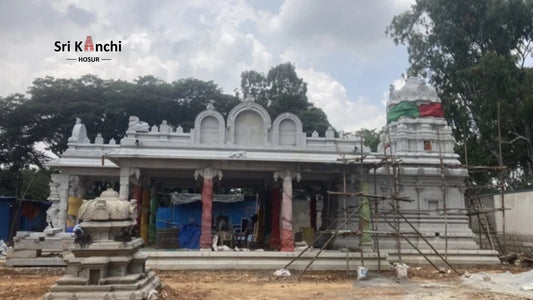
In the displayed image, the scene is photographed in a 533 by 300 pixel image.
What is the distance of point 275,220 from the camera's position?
66.1 ft

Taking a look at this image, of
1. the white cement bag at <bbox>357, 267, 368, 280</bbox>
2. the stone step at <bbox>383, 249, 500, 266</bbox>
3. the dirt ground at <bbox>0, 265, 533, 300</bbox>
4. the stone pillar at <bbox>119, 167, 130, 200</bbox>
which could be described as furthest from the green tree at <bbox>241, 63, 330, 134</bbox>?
the white cement bag at <bbox>357, 267, 368, 280</bbox>

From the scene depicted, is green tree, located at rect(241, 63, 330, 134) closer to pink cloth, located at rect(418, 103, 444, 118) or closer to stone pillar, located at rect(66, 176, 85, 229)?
pink cloth, located at rect(418, 103, 444, 118)

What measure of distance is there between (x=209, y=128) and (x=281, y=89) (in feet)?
76.8

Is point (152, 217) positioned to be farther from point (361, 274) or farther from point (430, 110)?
point (430, 110)

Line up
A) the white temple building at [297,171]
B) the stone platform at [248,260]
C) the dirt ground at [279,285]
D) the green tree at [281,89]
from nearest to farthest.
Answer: the dirt ground at [279,285], the stone platform at [248,260], the white temple building at [297,171], the green tree at [281,89]

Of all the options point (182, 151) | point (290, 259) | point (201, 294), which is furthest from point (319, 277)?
point (182, 151)

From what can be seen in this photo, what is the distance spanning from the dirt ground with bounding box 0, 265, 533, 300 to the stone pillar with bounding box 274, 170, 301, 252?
128 centimetres

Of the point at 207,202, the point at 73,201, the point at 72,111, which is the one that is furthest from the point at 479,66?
the point at 72,111

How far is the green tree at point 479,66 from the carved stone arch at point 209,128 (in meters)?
15.0

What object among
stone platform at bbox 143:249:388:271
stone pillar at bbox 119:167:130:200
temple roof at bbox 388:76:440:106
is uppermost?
temple roof at bbox 388:76:440:106

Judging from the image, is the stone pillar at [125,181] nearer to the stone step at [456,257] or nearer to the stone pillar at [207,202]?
the stone pillar at [207,202]

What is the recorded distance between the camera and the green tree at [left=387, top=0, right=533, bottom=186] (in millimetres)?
26312

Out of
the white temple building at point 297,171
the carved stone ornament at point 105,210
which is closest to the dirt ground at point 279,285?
the white temple building at point 297,171

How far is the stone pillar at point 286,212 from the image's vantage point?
1659cm
